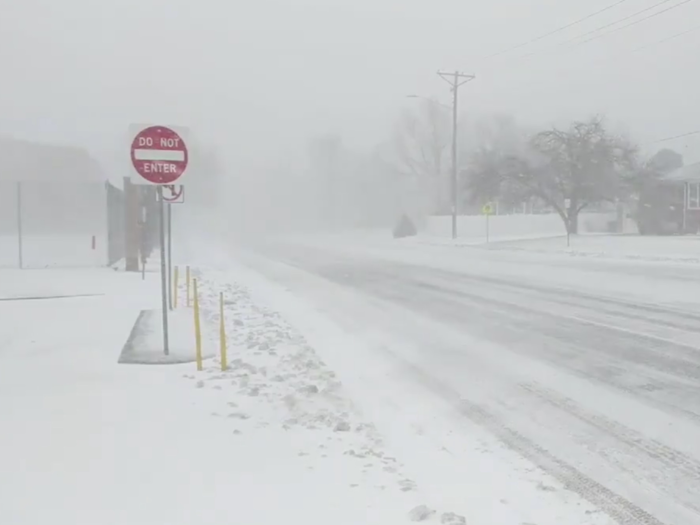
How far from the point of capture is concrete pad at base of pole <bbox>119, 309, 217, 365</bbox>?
30.2 feet

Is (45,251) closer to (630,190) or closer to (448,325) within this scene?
(448,325)

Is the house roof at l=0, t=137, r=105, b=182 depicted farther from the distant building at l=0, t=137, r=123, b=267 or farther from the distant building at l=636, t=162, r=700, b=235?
the distant building at l=636, t=162, r=700, b=235

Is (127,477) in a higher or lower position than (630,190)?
lower

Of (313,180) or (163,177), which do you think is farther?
(313,180)

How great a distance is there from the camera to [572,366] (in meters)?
8.92

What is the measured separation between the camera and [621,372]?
28.0 feet

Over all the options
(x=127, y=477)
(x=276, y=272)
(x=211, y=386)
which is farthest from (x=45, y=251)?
(x=127, y=477)

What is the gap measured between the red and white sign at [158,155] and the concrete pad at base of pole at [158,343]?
220 cm

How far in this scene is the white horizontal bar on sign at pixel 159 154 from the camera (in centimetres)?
866

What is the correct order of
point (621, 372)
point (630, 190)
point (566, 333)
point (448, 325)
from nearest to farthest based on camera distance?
point (621, 372) < point (566, 333) < point (448, 325) < point (630, 190)

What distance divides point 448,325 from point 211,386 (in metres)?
5.45

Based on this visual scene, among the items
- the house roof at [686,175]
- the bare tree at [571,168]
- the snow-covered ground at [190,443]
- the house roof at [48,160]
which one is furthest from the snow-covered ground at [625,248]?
the house roof at [48,160]

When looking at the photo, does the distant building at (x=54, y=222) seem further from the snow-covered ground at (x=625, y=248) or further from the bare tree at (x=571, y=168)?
the bare tree at (x=571, y=168)

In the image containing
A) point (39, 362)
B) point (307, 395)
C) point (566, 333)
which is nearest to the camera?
point (307, 395)
